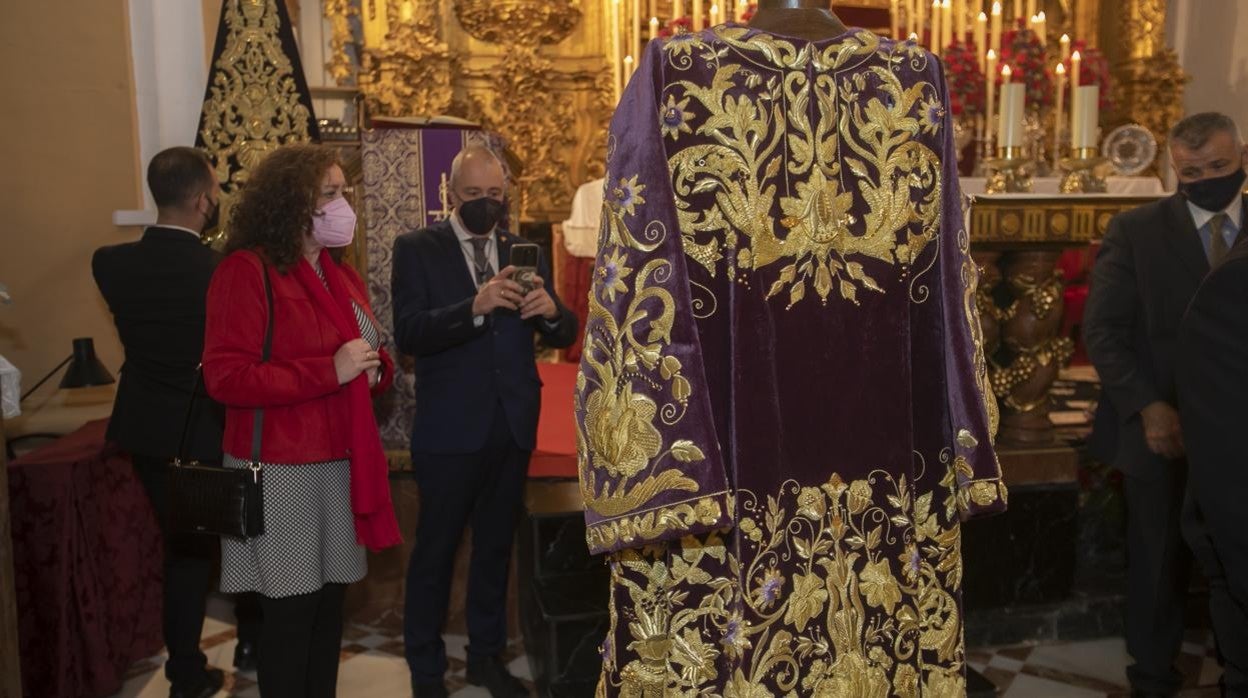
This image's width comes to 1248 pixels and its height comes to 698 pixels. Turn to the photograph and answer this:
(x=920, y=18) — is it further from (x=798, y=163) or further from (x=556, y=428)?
(x=798, y=163)

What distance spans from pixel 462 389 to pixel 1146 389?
2104 millimetres

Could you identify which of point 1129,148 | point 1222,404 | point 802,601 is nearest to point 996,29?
point 1129,148

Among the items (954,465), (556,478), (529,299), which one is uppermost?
(529,299)

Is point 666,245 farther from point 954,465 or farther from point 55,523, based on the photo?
point 55,523

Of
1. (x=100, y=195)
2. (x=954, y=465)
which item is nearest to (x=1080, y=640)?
(x=954, y=465)

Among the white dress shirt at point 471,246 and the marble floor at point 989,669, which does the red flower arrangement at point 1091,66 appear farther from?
the white dress shirt at point 471,246

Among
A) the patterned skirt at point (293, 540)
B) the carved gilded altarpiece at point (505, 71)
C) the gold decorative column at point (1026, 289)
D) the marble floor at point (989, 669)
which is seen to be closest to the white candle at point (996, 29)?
the gold decorative column at point (1026, 289)

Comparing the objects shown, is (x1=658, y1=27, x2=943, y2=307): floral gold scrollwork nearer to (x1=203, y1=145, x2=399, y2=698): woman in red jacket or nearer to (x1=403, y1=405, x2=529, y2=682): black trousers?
(x1=203, y1=145, x2=399, y2=698): woman in red jacket

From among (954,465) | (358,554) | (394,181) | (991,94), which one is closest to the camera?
Result: (954,465)

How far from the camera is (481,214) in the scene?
319cm

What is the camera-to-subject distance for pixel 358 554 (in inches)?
106

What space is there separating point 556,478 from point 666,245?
2.41 meters

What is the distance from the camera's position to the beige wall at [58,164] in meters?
4.67

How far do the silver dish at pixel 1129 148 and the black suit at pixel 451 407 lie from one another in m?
3.95
